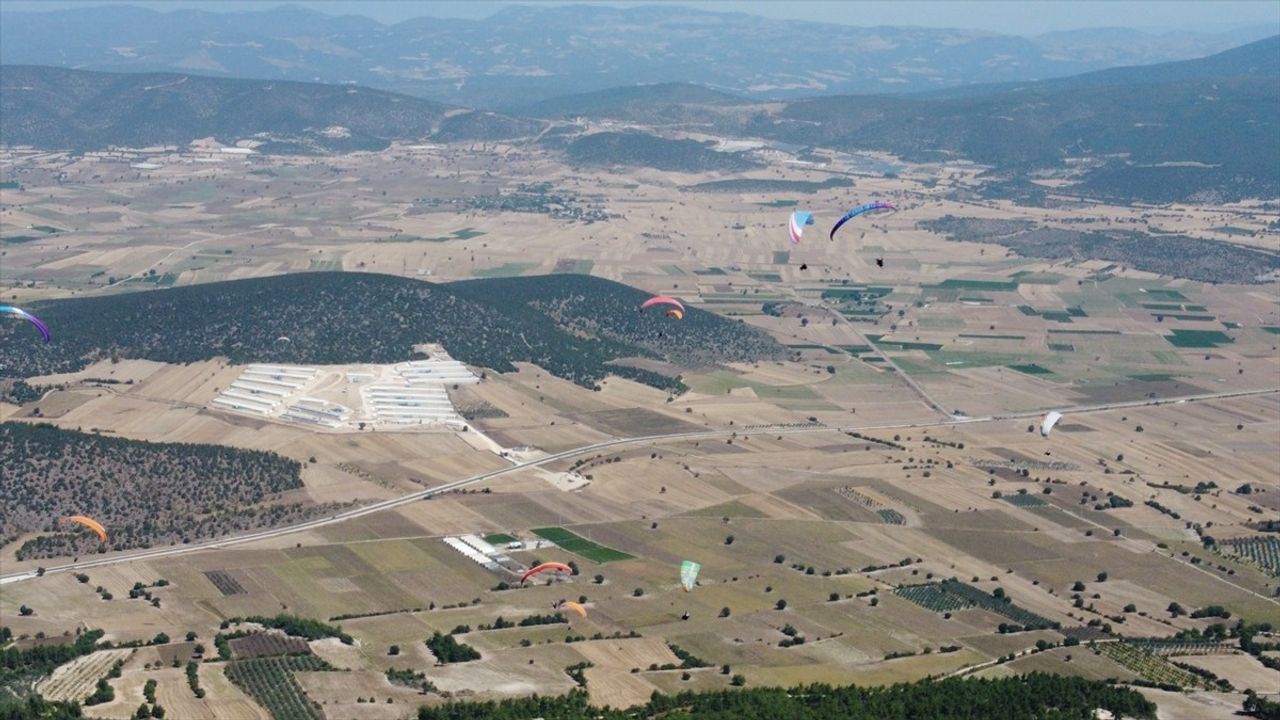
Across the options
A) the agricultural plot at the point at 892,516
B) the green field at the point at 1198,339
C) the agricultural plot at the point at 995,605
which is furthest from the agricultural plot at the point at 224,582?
the green field at the point at 1198,339

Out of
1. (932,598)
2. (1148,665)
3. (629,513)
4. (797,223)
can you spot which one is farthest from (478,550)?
(1148,665)

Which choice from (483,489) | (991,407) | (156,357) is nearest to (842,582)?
(483,489)

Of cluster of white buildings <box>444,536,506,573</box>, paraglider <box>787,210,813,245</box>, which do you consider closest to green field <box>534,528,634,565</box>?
cluster of white buildings <box>444,536,506,573</box>

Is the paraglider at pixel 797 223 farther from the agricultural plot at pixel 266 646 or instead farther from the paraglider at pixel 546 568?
the agricultural plot at pixel 266 646

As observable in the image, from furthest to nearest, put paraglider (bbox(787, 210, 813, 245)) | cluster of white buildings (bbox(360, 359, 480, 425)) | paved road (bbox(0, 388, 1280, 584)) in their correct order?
cluster of white buildings (bbox(360, 359, 480, 425)) < paraglider (bbox(787, 210, 813, 245)) < paved road (bbox(0, 388, 1280, 584))

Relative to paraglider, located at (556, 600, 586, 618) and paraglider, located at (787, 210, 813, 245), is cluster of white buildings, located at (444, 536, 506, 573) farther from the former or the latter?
paraglider, located at (787, 210, 813, 245)
